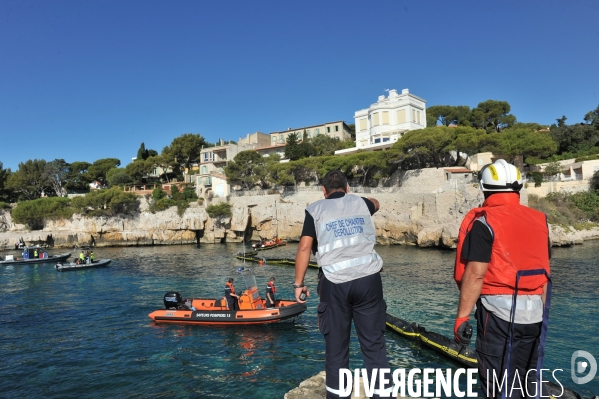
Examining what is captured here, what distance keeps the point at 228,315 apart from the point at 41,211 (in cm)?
4783

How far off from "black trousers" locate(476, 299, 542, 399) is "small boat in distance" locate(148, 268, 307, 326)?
443 inches

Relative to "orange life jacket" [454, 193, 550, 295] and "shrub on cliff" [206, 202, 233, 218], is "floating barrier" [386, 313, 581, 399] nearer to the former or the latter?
"orange life jacket" [454, 193, 550, 295]

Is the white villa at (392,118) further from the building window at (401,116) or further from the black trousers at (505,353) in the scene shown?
the black trousers at (505,353)

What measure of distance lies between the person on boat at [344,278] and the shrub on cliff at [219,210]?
44209 mm

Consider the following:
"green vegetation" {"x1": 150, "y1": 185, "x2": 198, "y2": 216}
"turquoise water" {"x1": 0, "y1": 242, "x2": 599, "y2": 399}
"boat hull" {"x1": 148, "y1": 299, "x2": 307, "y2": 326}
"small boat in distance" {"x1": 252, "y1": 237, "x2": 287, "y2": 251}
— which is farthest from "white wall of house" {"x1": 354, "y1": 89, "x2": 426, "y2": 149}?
"boat hull" {"x1": 148, "y1": 299, "x2": 307, "y2": 326}

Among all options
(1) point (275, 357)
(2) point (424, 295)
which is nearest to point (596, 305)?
(2) point (424, 295)

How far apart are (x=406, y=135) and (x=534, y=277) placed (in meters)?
44.1

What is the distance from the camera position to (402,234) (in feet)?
128

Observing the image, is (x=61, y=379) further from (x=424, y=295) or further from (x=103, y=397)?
(x=424, y=295)

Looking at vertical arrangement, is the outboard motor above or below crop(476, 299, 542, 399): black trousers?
below

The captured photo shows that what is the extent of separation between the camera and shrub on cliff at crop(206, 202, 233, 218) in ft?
154

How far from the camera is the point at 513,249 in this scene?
2902 mm

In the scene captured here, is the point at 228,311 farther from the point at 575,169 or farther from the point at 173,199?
the point at 575,169

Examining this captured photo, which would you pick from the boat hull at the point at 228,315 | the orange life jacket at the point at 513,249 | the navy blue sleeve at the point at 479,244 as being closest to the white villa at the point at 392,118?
the boat hull at the point at 228,315
